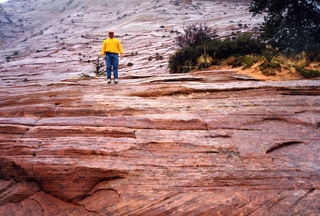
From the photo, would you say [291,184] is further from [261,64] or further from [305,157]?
[261,64]

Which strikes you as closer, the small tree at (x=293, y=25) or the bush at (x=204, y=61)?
the bush at (x=204, y=61)

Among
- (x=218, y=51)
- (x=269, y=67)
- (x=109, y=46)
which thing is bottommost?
(x=269, y=67)

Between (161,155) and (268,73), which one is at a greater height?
(268,73)

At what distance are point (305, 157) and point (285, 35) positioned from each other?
11.9 meters

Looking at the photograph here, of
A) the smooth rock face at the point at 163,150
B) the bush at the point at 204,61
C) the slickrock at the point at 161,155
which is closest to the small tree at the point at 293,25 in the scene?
the bush at the point at 204,61

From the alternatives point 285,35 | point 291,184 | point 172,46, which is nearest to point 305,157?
point 291,184

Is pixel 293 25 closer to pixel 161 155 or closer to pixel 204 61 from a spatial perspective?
pixel 204 61

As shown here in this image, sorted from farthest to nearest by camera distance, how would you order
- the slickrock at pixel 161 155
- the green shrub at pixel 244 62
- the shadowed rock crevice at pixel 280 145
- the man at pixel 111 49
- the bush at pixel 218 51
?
the bush at pixel 218 51 < the green shrub at pixel 244 62 < the man at pixel 111 49 < the shadowed rock crevice at pixel 280 145 < the slickrock at pixel 161 155

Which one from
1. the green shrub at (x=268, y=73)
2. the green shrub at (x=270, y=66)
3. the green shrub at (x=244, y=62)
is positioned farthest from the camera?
the green shrub at (x=244, y=62)

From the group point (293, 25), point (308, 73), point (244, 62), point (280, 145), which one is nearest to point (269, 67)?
point (244, 62)

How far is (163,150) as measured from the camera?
13.2ft

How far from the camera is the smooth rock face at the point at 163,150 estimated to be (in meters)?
3.16

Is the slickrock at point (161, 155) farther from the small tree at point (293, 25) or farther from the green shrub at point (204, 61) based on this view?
the small tree at point (293, 25)

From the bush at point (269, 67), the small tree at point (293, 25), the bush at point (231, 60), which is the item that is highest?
the small tree at point (293, 25)
